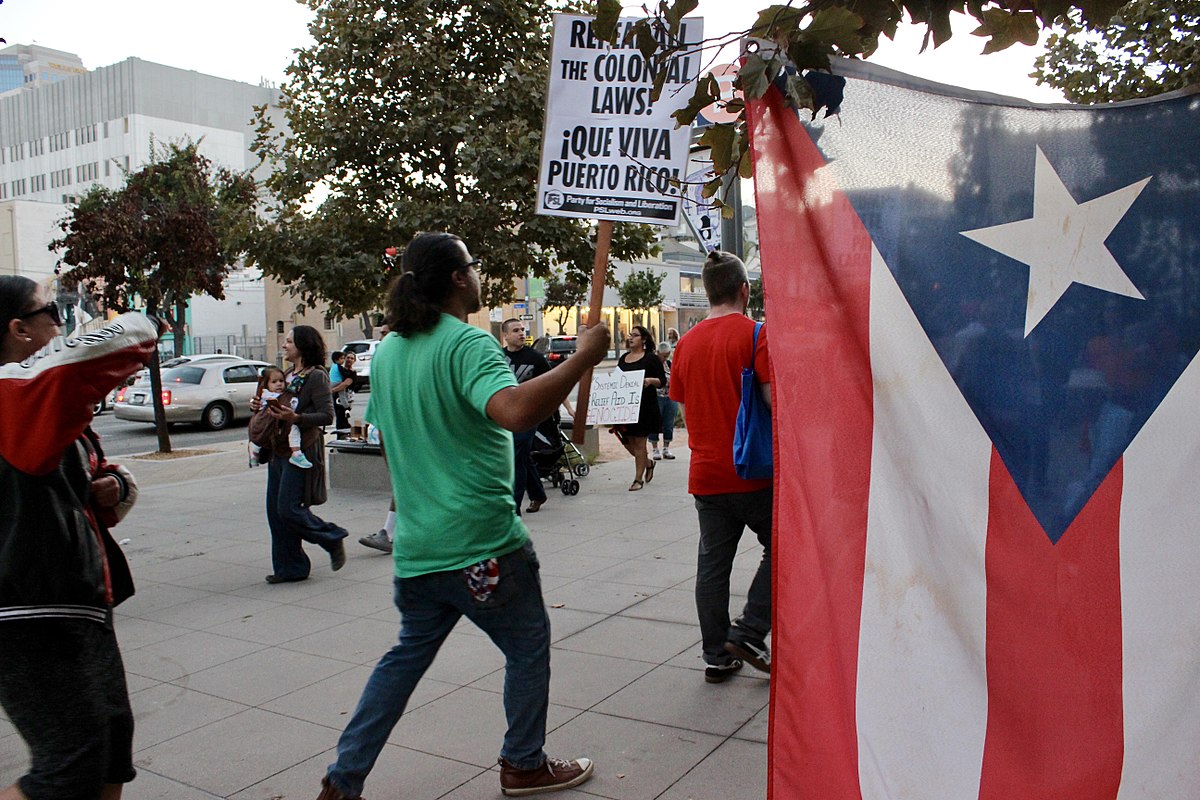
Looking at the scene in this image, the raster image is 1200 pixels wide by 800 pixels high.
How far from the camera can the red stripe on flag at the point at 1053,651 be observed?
2287mm

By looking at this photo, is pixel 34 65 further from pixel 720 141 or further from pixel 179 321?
pixel 720 141

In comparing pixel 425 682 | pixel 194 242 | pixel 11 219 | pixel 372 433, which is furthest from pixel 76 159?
pixel 425 682

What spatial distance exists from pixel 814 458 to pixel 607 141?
2107mm

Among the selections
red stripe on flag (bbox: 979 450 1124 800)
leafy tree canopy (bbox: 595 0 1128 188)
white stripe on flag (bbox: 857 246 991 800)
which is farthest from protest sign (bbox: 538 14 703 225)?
red stripe on flag (bbox: 979 450 1124 800)

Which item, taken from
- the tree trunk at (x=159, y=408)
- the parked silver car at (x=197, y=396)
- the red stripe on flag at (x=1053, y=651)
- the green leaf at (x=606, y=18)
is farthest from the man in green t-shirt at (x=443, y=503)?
the parked silver car at (x=197, y=396)

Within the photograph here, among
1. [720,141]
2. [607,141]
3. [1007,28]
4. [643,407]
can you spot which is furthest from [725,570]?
[643,407]

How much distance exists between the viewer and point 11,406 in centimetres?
242

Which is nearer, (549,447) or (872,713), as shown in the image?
(872,713)

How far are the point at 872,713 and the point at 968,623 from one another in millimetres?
302

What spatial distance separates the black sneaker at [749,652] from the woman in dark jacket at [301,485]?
Result: 3535mm

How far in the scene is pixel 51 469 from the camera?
2484mm

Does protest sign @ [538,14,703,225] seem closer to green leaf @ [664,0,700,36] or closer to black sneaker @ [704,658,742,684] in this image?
green leaf @ [664,0,700,36]

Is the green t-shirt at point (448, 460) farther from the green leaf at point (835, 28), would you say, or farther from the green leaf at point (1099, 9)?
the green leaf at point (1099, 9)

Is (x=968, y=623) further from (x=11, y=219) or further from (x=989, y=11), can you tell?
(x=11, y=219)
